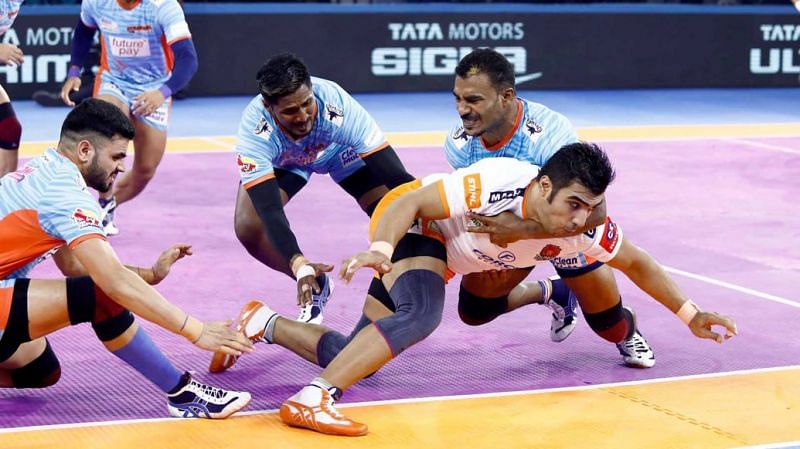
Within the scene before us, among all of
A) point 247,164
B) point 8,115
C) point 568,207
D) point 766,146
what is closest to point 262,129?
point 247,164

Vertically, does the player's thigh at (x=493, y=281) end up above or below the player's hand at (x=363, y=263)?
below

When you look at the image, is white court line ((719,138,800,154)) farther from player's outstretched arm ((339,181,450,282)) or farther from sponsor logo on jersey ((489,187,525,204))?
player's outstretched arm ((339,181,450,282))

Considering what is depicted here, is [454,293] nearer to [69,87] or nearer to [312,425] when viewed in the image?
[312,425]

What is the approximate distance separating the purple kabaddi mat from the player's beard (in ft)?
3.51

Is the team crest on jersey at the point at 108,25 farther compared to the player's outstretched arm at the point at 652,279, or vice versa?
the team crest on jersey at the point at 108,25

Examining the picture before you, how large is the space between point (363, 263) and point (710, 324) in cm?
180

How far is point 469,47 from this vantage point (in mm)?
20312

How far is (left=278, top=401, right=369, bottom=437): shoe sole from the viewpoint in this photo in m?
5.89

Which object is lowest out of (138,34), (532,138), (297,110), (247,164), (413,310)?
(413,310)

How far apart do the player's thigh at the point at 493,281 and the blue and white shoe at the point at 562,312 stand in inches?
20.7

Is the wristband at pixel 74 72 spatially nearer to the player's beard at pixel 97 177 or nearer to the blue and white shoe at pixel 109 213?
the blue and white shoe at pixel 109 213

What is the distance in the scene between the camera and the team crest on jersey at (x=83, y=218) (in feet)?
18.5

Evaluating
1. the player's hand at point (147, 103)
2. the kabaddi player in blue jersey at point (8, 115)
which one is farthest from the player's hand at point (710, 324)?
the kabaddi player in blue jersey at point (8, 115)

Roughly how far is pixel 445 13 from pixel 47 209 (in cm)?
1491
